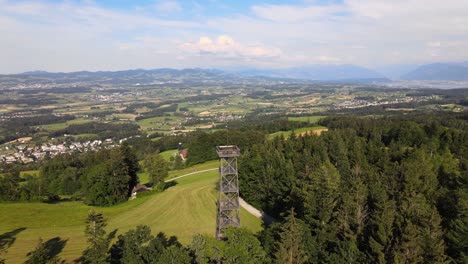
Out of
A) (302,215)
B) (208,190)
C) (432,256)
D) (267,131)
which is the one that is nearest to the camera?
(432,256)

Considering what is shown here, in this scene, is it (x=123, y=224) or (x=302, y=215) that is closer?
(x=302, y=215)

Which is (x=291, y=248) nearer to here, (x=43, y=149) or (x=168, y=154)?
(x=168, y=154)

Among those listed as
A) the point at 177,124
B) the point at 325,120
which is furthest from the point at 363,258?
the point at 177,124

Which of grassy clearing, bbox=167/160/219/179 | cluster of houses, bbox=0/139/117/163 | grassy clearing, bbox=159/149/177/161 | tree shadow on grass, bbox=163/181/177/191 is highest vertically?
tree shadow on grass, bbox=163/181/177/191

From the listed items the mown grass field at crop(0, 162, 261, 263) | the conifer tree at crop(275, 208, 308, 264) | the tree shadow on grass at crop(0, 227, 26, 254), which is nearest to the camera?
the conifer tree at crop(275, 208, 308, 264)

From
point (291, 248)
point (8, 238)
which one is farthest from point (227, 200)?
point (8, 238)

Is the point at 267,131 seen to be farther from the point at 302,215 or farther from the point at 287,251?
the point at 287,251

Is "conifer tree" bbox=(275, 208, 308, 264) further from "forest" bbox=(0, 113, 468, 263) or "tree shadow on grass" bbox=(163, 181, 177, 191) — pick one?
"tree shadow on grass" bbox=(163, 181, 177, 191)

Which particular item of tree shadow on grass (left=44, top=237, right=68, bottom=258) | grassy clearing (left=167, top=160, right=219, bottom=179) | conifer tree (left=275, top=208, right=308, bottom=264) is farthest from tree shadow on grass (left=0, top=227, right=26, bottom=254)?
grassy clearing (left=167, top=160, right=219, bottom=179)
